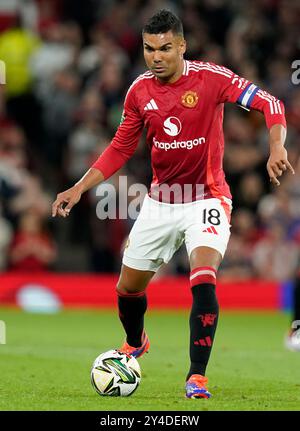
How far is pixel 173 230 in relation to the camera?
317 inches

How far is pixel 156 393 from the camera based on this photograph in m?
7.79

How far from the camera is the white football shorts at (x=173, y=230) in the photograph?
25.6 ft

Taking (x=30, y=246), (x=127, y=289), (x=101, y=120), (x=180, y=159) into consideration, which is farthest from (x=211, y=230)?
(x=101, y=120)

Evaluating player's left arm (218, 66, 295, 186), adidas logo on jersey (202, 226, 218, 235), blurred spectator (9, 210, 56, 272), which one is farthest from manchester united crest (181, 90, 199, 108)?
blurred spectator (9, 210, 56, 272)

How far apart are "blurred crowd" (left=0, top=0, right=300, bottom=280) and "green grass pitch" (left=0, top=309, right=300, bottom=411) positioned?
3.70 feet

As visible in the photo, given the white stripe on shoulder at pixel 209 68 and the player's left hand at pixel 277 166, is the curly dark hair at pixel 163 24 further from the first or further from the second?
the player's left hand at pixel 277 166

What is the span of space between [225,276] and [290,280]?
0.95 m

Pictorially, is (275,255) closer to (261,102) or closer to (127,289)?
(127,289)

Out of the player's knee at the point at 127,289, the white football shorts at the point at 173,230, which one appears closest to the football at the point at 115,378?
the player's knee at the point at 127,289

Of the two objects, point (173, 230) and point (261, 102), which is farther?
point (173, 230)

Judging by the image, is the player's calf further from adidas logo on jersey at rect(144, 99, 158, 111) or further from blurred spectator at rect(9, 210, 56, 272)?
blurred spectator at rect(9, 210, 56, 272)

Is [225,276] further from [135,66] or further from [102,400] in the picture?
[102,400]

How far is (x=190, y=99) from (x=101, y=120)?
30.0 ft

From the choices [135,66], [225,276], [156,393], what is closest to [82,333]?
[225,276]
